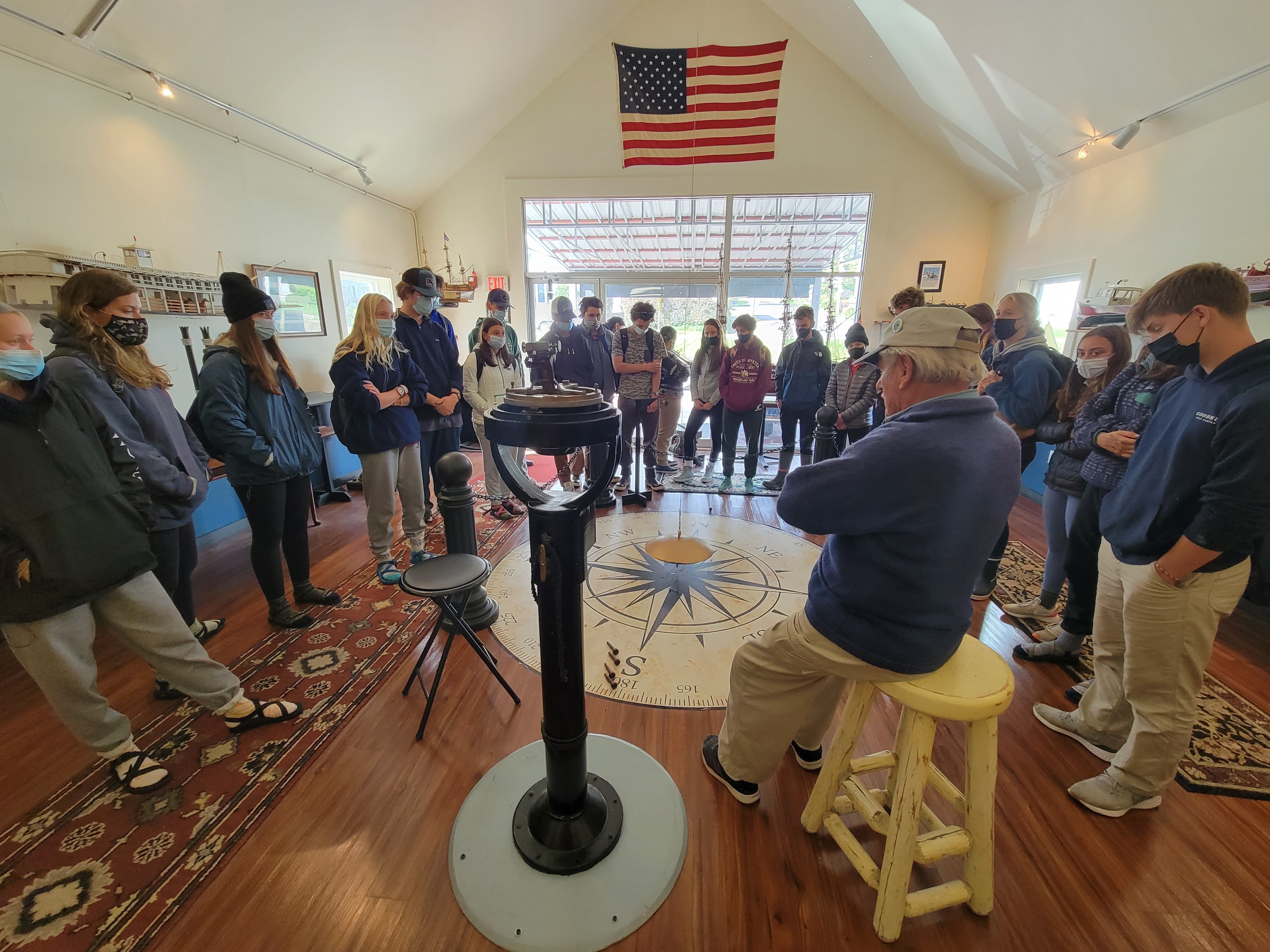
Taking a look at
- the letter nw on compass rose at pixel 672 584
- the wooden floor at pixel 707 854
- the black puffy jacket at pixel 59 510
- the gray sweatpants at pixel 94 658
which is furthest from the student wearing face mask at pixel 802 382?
the black puffy jacket at pixel 59 510

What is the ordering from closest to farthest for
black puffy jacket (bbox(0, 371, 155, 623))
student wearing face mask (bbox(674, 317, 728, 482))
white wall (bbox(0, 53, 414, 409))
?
1. black puffy jacket (bbox(0, 371, 155, 623))
2. white wall (bbox(0, 53, 414, 409))
3. student wearing face mask (bbox(674, 317, 728, 482))

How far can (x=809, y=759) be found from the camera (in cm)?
168

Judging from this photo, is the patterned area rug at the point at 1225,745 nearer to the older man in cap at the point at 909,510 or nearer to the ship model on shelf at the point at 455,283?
the older man in cap at the point at 909,510

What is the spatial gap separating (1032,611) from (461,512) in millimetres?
2961

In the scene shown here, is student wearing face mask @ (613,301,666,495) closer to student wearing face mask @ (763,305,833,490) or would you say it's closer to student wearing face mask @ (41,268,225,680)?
student wearing face mask @ (763,305,833,490)

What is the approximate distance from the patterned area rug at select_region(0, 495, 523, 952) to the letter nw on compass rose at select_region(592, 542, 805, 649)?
3.71ft

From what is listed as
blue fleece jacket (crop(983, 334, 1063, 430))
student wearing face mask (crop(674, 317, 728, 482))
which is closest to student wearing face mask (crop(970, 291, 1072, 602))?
blue fleece jacket (crop(983, 334, 1063, 430))

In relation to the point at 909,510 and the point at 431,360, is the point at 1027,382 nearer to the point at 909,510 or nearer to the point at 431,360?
the point at 909,510

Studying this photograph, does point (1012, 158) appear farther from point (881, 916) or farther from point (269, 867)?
point (269, 867)

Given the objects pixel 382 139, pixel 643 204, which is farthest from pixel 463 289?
pixel 643 204

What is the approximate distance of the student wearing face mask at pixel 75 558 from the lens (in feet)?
4.13

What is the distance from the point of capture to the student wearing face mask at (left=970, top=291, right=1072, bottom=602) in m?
2.38

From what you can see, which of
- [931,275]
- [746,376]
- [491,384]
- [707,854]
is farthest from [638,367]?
[931,275]

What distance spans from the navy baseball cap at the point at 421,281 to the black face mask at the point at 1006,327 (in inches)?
124
